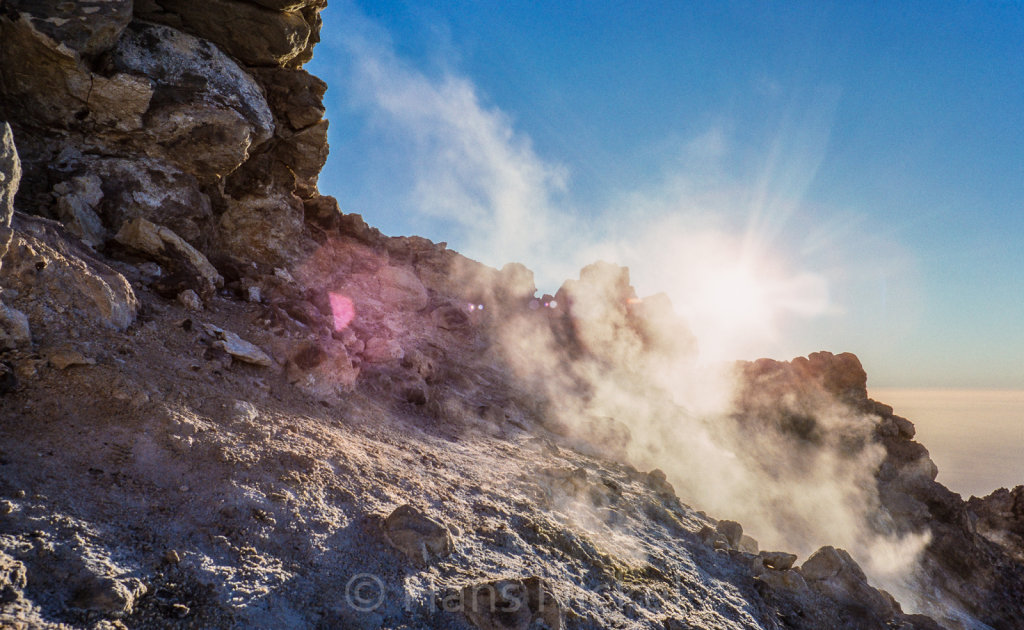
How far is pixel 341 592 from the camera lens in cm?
453

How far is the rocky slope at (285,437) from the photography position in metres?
4.41

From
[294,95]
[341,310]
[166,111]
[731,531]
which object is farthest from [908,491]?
[166,111]

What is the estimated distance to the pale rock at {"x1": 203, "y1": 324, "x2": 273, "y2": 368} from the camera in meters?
8.08

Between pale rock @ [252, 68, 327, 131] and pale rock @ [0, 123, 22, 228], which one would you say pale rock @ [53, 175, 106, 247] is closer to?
pale rock @ [0, 123, 22, 228]

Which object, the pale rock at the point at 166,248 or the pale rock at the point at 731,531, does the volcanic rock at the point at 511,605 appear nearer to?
the pale rock at the point at 731,531

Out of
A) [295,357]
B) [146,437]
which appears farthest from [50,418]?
[295,357]

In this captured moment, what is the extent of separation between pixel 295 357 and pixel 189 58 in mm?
9030

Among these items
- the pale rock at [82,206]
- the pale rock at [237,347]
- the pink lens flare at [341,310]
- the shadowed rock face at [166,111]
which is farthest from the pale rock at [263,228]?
the pale rock at [237,347]

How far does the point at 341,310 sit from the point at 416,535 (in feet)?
33.6

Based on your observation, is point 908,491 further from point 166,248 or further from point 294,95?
point 294,95

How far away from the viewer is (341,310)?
47.2ft

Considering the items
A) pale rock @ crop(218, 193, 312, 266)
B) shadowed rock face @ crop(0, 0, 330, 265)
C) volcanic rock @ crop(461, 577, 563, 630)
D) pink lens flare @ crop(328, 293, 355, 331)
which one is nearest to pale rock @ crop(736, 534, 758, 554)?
volcanic rock @ crop(461, 577, 563, 630)

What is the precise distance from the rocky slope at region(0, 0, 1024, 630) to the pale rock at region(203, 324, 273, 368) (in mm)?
38

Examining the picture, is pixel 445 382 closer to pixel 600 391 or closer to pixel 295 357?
pixel 295 357
